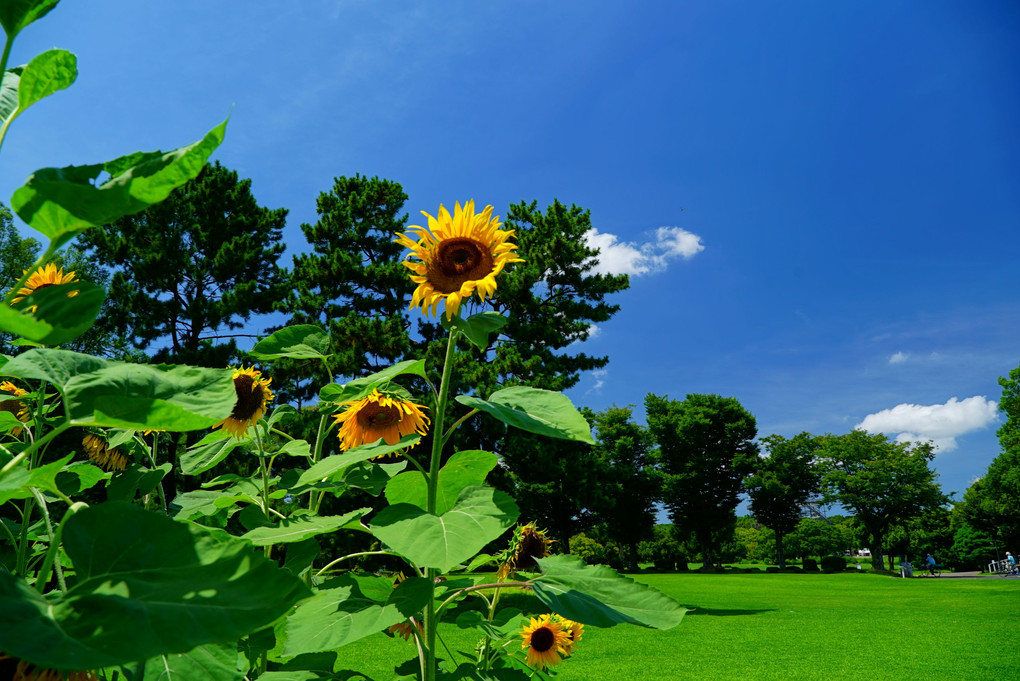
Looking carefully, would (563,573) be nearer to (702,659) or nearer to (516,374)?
(702,659)

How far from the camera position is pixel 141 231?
16281 mm

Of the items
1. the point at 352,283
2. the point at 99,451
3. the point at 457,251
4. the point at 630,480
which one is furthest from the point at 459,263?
the point at 630,480

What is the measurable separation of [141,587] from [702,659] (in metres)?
8.71

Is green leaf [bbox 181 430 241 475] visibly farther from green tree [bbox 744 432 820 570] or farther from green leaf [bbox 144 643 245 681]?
green tree [bbox 744 432 820 570]

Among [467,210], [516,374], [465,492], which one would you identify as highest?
[516,374]

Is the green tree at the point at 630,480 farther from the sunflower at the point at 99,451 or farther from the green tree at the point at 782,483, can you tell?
the sunflower at the point at 99,451

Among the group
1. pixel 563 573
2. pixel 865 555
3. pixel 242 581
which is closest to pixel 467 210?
pixel 563 573

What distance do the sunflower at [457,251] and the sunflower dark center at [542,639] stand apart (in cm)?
173

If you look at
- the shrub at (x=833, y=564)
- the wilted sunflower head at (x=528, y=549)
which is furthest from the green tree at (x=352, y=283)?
the shrub at (x=833, y=564)

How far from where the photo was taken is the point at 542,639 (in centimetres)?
246

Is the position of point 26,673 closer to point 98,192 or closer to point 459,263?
point 98,192

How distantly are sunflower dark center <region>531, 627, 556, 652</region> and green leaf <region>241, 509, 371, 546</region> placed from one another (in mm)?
1798

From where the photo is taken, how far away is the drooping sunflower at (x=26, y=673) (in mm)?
519

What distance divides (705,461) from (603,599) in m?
33.3
